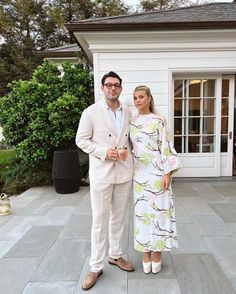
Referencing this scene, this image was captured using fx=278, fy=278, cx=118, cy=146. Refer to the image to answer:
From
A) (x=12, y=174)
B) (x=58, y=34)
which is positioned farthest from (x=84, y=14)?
(x=12, y=174)

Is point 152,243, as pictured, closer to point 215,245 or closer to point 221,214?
point 215,245

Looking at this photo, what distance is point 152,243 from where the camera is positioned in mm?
2229

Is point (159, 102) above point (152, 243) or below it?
above

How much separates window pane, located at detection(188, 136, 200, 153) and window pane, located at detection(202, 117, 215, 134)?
20 centimetres

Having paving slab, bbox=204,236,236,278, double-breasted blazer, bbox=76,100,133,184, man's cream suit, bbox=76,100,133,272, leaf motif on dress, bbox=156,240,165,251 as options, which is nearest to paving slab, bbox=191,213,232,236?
paving slab, bbox=204,236,236,278

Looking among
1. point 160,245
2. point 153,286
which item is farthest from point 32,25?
point 153,286

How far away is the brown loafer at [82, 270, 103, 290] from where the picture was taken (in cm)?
212

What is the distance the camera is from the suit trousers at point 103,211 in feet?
7.06

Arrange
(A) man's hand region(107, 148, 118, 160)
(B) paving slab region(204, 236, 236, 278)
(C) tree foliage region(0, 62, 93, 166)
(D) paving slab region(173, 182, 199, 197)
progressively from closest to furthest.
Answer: (A) man's hand region(107, 148, 118, 160), (B) paving slab region(204, 236, 236, 278), (D) paving slab region(173, 182, 199, 197), (C) tree foliage region(0, 62, 93, 166)

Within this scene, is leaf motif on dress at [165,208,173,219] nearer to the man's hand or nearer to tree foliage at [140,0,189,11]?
the man's hand

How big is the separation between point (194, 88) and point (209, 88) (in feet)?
0.99

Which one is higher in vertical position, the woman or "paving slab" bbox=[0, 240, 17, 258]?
the woman

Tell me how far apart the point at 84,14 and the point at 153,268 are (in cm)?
1750

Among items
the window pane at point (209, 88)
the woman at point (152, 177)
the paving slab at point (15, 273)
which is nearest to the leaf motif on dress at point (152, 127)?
the woman at point (152, 177)
